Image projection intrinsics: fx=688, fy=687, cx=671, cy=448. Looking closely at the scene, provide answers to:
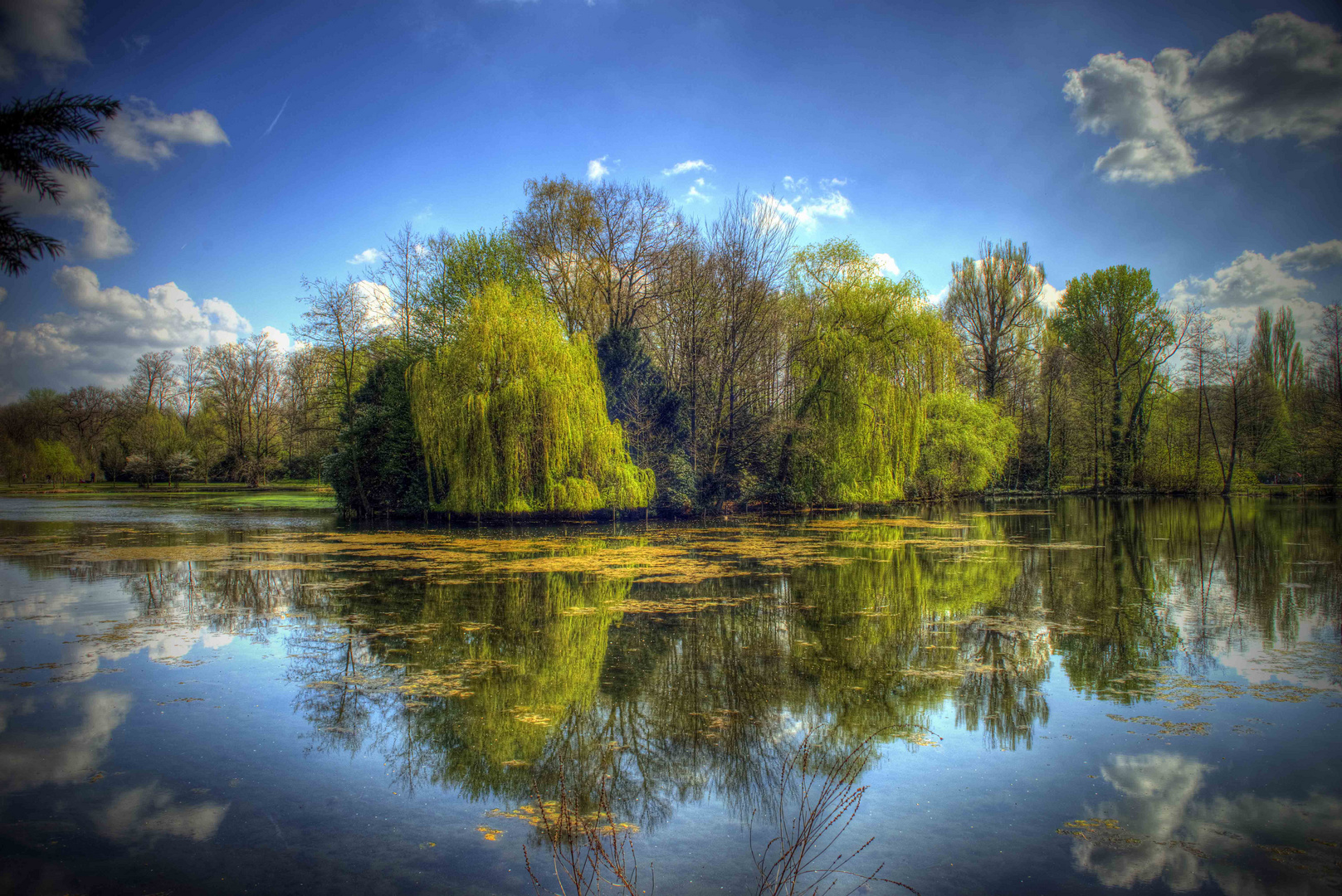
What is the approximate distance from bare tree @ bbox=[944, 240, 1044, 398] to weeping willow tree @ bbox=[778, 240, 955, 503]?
11.6m

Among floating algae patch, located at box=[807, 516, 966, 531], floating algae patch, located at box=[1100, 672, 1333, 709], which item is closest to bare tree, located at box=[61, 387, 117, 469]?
floating algae patch, located at box=[807, 516, 966, 531]

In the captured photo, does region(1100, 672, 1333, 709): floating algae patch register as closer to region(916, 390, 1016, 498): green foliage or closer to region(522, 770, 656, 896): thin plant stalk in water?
region(522, 770, 656, 896): thin plant stalk in water

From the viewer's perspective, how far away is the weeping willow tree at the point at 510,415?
58.6 ft

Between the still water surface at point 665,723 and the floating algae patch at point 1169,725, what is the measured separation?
0.08 feet

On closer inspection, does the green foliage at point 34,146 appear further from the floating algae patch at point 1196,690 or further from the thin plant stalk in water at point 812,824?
the floating algae patch at point 1196,690

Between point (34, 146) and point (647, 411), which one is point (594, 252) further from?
point (34, 146)

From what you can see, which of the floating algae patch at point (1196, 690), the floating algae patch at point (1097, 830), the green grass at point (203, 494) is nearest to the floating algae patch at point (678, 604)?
the floating algae patch at point (1196, 690)

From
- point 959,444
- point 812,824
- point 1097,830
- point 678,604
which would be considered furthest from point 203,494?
point 1097,830

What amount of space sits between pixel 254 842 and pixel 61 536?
18157 mm

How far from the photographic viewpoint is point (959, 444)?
2597 centimetres

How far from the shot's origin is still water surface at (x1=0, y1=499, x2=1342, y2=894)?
10.4 feet

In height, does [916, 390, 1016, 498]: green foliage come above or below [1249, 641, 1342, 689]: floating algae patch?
above

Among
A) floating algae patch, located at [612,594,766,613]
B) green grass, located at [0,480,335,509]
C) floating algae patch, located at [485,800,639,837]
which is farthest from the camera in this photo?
green grass, located at [0,480,335,509]

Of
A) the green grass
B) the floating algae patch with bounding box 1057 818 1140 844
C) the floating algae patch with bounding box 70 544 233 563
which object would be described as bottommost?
the floating algae patch with bounding box 1057 818 1140 844
